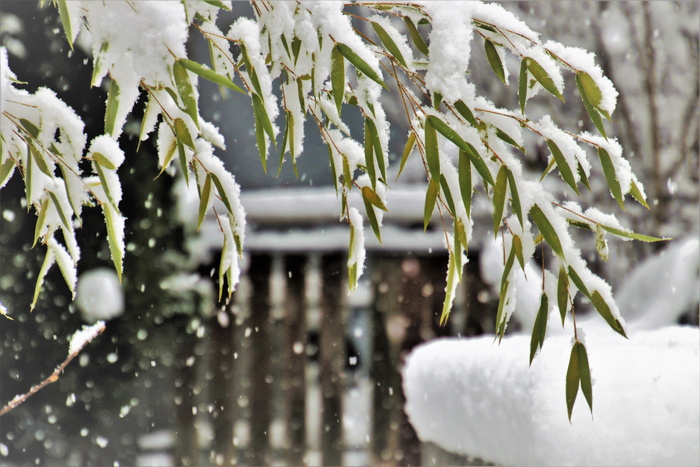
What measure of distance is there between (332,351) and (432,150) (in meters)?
3.76

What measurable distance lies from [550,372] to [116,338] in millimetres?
3151

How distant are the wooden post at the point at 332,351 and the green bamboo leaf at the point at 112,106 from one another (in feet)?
11.6

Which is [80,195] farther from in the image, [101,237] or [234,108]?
[234,108]

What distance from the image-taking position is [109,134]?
0.57 metres

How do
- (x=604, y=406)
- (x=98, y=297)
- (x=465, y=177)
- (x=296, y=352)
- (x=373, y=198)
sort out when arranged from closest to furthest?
(x=465, y=177) < (x=373, y=198) < (x=604, y=406) < (x=98, y=297) < (x=296, y=352)

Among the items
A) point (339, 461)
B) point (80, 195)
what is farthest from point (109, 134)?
point (339, 461)

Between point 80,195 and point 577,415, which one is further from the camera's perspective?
point 577,415

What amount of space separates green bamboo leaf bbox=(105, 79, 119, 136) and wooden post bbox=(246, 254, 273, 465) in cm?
356

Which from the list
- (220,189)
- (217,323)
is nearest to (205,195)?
(220,189)

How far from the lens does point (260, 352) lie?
425cm

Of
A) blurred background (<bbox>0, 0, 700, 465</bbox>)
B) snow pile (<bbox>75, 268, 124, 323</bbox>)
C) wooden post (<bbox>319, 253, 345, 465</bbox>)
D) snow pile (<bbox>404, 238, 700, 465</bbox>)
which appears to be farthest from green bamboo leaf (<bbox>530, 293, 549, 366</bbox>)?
snow pile (<bbox>75, 268, 124, 323</bbox>)

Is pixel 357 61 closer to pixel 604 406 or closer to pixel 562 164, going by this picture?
pixel 562 164

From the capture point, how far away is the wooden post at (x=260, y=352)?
13.3 ft

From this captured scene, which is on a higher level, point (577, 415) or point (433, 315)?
point (577, 415)
